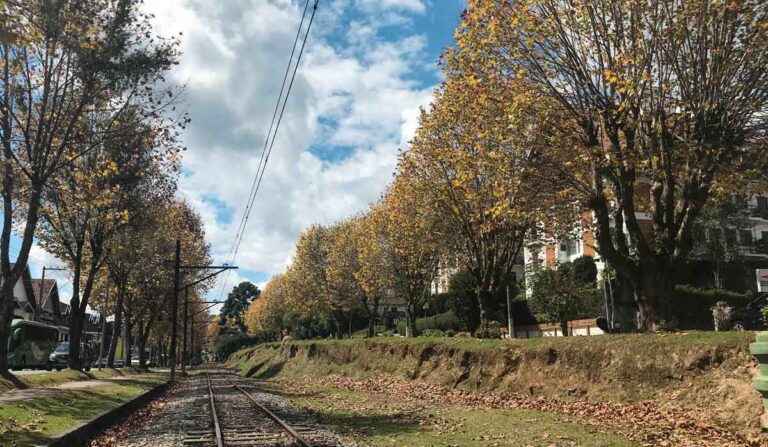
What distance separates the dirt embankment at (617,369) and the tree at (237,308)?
124m

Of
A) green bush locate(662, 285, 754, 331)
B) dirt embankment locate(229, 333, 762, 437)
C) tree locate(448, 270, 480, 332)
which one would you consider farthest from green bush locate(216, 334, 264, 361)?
dirt embankment locate(229, 333, 762, 437)

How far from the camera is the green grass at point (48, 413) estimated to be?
10.8 meters

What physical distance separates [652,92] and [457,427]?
9.58 meters

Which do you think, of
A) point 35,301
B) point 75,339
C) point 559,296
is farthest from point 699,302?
point 35,301

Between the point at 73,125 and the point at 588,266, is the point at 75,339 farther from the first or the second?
the point at 588,266

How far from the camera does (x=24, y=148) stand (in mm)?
20609

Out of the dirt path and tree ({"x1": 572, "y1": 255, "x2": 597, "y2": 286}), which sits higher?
tree ({"x1": 572, "y1": 255, "x2": 597, "y2": 286})

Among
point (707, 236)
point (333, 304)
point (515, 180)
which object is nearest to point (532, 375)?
point (515, 180)

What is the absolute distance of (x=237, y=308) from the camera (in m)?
146

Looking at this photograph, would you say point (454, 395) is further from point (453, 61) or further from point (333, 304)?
point (333, 304)

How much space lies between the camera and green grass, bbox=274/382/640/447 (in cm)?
1083

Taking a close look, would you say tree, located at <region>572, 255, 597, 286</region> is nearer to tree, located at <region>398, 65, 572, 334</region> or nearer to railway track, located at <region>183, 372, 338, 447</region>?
tree, located at <region>398, 65, 572, 334</region>

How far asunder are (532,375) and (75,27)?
16185mm

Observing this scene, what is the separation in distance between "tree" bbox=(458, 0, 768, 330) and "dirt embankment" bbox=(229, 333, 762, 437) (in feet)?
6.11
